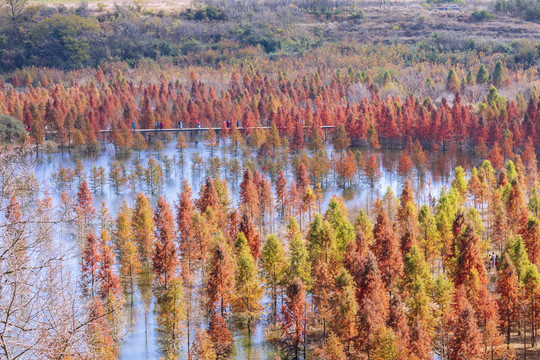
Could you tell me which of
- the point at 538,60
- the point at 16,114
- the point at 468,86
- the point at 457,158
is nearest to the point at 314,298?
the point at 457,158

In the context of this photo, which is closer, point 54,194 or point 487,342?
point 487,342

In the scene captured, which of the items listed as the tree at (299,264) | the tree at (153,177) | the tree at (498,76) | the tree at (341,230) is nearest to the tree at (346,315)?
the tree at (299,264)

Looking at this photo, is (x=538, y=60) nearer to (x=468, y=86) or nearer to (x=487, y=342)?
(x=468, y=86)

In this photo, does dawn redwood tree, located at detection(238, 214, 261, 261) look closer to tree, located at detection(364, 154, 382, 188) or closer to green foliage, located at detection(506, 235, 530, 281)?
green foliage, located at detection(506, 235, 530, 281)

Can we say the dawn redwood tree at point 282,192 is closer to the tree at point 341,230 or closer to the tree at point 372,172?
the tree at point 341,230

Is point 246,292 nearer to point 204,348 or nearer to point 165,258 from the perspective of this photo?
point 165,258

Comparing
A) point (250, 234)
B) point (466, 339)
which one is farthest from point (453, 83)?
point (466, 339)
